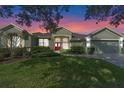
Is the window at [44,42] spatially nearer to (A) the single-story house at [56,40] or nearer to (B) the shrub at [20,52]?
(A) the single-story house at [56,40]

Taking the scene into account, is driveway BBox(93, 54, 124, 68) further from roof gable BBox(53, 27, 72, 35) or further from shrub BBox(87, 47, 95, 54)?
roof gable BBox(53, 27, 72, 35)

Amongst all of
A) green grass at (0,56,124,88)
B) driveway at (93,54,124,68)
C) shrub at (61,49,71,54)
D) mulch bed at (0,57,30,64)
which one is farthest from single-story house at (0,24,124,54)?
green grass at (0,56,124,88)

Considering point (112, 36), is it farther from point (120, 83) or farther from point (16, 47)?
point (120, 83)

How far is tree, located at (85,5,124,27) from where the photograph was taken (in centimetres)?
1886

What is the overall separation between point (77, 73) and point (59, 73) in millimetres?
978

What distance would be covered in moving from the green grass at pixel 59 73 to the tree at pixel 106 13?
9.36 feet

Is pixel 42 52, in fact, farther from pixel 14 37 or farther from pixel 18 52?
pixel 14 37

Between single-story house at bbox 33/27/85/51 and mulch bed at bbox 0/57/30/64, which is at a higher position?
single-story house at bbox 33/27/85/51

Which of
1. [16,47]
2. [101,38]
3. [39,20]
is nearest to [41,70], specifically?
[39,20]

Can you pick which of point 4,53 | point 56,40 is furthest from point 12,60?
point 56,40

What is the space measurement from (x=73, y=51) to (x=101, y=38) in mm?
6821

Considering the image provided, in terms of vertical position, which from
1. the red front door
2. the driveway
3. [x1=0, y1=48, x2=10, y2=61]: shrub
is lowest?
the driveway

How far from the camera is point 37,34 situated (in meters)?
22.8

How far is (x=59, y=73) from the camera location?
17203 millimetres
